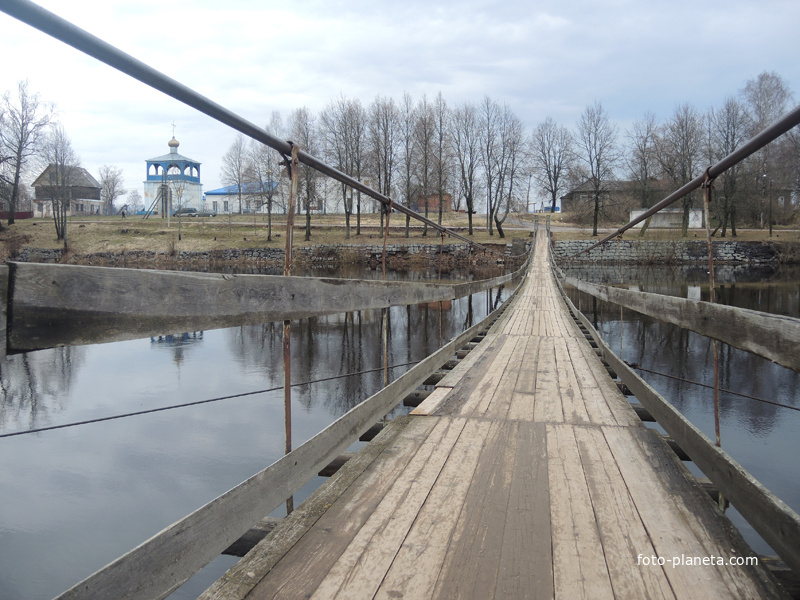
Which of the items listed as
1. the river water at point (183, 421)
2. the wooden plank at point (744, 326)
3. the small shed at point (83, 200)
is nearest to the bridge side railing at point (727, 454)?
the wooden plank at point (744, 326)

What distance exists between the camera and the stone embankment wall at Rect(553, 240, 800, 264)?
33.3 m

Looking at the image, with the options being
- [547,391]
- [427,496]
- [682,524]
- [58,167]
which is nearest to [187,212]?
[58,167]

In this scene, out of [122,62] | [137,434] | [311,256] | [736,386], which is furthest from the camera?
[311,256]

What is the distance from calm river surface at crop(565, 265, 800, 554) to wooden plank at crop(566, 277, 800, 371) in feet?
10.1

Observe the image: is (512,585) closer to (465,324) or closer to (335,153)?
(465,324)

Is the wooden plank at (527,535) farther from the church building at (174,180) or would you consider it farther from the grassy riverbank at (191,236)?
the church building at (174,180)

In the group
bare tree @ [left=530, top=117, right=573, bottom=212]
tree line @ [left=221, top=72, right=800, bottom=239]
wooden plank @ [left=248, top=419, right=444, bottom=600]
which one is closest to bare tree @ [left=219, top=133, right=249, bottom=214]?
tree line @ [left=221, top=72, right=800, bottom=239]

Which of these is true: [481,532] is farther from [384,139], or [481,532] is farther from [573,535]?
[384,139]

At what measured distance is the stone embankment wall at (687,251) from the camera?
33.3 metres

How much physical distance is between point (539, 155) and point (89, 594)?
50.0 m

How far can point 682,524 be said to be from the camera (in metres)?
1.83

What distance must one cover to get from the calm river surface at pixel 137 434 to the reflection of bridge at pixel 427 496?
0.40 meters

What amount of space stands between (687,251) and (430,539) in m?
38.8

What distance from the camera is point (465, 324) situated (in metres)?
15.4
